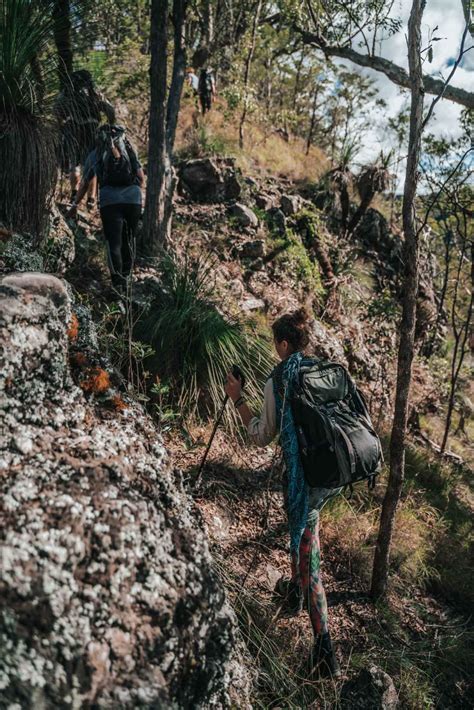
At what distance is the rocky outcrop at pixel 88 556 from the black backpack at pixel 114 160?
9.72ft

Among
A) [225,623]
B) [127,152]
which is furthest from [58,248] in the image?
[225,623]

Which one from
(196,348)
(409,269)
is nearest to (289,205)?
(196,348)

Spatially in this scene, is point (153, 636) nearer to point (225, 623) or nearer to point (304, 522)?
point (225, 623)

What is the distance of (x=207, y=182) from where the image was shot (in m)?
9.44

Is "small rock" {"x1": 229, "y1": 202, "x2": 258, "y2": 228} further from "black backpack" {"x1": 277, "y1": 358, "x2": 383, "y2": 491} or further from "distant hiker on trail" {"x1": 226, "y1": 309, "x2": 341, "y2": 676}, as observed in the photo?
"black backpack" {"x1": 277, "y1": 358, "x2": 383, "y2": 491}

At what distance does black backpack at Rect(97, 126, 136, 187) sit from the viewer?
4.68 metres

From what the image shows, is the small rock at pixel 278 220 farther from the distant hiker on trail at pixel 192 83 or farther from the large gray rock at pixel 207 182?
the distant hiker on trail at pixel 192 83

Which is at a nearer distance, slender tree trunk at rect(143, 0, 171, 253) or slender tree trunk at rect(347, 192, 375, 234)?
slender tree trunk at rect(143, 0, 171, 253)

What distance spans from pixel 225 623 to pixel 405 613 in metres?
2.93

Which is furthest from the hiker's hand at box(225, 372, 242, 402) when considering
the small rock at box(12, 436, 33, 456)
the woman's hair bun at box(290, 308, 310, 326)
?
the small rock at box(12, 436, 33, 456)

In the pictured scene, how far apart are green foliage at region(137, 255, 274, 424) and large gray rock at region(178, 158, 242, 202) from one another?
14.5 ft

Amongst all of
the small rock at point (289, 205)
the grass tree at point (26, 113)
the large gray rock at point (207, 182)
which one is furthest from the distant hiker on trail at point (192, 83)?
the grass tree at point (26, 113)

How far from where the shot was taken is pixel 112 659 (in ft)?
4.76

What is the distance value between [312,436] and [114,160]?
3.44 m
